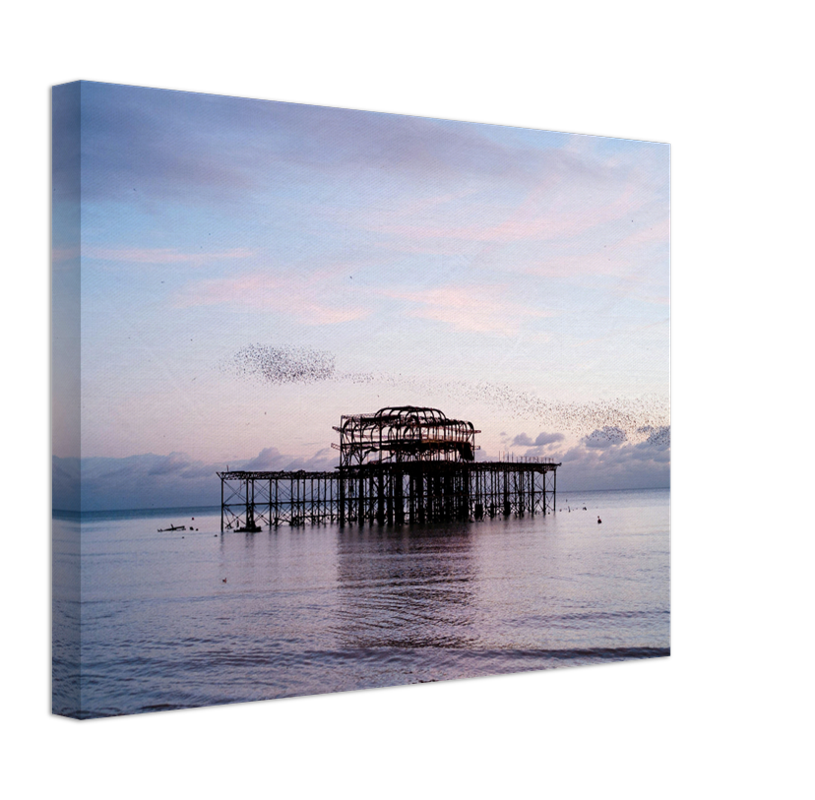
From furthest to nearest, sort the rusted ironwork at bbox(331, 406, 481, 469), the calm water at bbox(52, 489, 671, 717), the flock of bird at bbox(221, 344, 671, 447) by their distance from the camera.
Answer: the rusted ironwork at bbox(331, 406, 481, 469)
the flock of bird at bbox(221, 344, 671, 447)
the calm water at bbox(52, 489, 671, 717)

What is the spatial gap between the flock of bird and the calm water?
15.3 feet

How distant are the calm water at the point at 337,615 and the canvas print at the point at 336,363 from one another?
0.07 m

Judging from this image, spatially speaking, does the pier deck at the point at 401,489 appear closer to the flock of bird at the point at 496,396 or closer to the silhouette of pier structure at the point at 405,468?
the silhouette of pier structure at the point at 405,468

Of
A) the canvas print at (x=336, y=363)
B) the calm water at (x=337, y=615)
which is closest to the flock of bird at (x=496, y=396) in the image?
the canvas print at (x=336, y=363)

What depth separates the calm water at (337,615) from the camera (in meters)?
9.12

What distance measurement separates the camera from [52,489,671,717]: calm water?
9117 mm

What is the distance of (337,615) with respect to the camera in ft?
40.7

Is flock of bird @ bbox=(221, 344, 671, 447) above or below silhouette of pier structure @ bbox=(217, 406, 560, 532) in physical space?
above

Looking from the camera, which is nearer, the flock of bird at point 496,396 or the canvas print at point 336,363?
the canvas print at point 336,363

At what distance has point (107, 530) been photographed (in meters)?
39.3

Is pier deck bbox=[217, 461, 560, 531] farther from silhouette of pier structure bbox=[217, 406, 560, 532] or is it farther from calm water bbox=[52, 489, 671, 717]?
calm water bbox=[52, 489, 671, 717]

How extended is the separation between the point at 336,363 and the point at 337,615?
18354 mm

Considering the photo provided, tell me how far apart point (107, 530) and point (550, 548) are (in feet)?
78.1

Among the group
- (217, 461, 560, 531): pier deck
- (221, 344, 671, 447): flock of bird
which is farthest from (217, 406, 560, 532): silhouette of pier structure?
(221, 344, 671, 447): flock of bird
